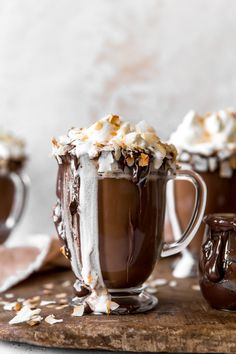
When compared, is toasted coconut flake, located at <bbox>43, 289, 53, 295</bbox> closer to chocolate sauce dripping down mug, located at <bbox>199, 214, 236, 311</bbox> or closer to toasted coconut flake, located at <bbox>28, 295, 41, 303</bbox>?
toasted coconut flake, located at <bbox>28, 295, 41, 303</bbox>

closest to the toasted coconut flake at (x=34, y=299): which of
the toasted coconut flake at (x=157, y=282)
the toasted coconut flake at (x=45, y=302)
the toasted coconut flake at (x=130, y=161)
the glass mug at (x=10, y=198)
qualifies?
the toasted coconut flake at (x=45, y=302)

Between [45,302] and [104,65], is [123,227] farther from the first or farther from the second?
[104,65]

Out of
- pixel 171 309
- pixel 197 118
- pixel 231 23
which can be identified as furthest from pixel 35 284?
pixel 231 23

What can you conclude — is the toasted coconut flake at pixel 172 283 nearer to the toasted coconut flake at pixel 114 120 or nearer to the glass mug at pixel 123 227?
the glass mug at pixel 123 227

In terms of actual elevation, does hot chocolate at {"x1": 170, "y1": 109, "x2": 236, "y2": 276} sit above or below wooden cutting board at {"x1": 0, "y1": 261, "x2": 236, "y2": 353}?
above

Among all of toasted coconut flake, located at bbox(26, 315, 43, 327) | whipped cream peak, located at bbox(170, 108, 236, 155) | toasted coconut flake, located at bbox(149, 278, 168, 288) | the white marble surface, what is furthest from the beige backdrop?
toasted coconut flake, located at bbox(26, 315, 43, 327)

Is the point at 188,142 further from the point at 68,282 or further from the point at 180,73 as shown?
the point at 180,73
